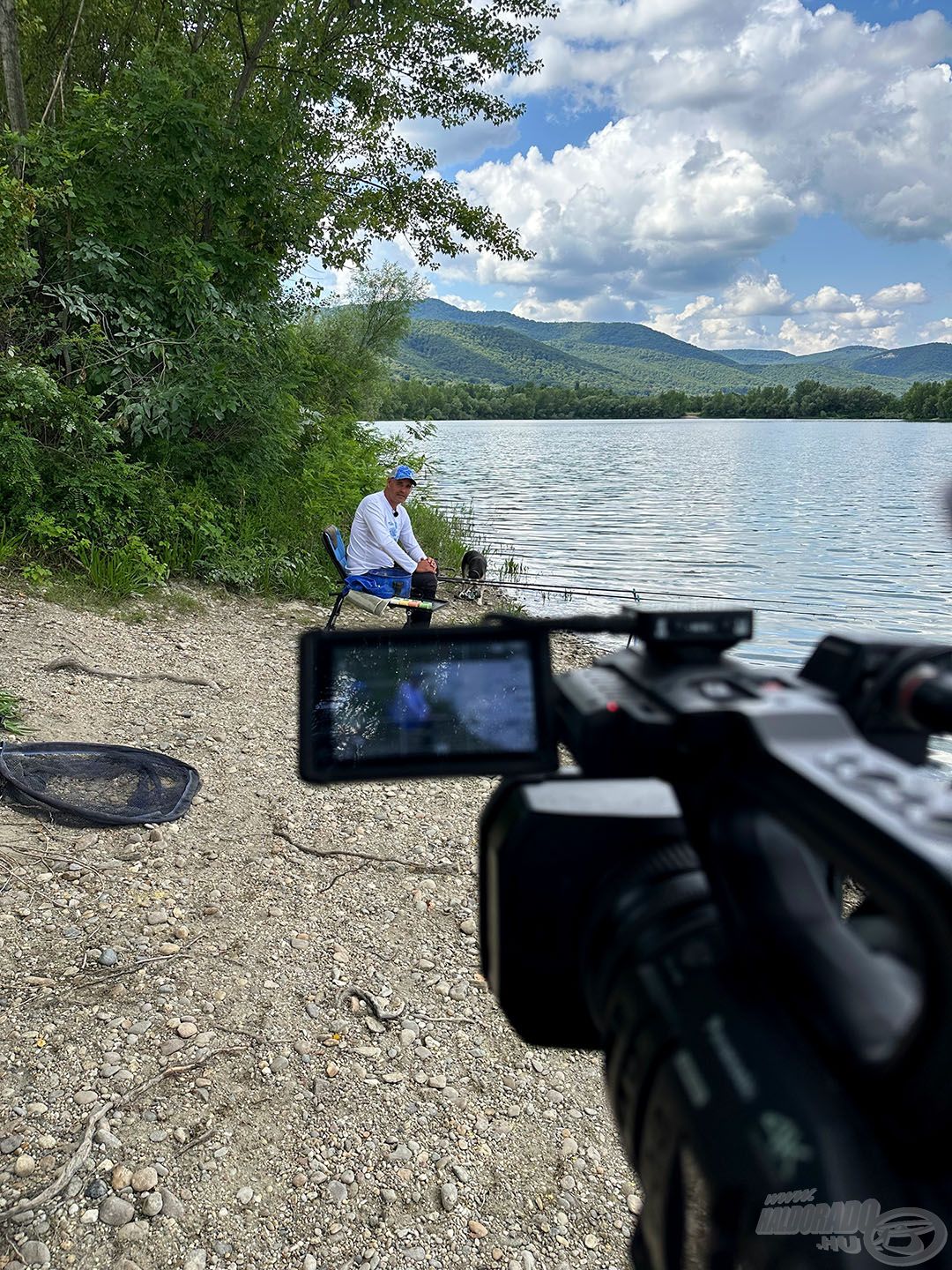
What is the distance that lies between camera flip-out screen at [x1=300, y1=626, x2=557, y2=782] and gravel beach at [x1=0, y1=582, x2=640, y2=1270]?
81.5 inches

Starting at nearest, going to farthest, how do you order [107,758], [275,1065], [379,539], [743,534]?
[275,1065] < [107,758] < [379,539] < [743,534]

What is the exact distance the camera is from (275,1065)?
294 cm

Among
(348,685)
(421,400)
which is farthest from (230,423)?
(421,400)

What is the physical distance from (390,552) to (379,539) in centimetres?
15

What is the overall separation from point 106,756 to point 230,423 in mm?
6025

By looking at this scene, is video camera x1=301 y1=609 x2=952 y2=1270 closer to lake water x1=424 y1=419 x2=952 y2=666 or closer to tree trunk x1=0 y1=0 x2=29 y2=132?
lake water x1=424 y1=419 x2=952 y2=666

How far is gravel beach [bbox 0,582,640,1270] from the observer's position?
2357 mm

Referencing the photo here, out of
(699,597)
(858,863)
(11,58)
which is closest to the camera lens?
(858,863)

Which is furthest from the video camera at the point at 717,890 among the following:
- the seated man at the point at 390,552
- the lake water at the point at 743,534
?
the seated man at the point at 390,552

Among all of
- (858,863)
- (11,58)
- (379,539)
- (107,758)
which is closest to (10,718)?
(107,758)

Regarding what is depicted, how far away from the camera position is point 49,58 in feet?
37.4

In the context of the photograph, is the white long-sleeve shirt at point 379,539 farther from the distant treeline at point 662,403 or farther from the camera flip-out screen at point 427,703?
the distant treeline at point 662,403

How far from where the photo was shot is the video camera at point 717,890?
0.53 meters

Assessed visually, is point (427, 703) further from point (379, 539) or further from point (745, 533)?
point (745, 533)
